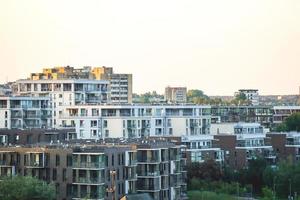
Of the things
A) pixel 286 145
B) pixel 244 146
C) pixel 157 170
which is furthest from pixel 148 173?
pixel 286 145

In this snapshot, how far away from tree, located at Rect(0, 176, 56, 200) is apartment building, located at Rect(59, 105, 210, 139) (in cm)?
3498

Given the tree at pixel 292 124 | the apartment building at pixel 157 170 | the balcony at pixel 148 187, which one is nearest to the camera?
the balcony at pixel 148 187

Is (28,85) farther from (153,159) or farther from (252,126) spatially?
(153,159)

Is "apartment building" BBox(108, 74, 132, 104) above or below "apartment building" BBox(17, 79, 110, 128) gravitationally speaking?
above

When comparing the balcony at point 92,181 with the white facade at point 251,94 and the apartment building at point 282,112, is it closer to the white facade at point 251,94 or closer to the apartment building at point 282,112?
the apartment building at point 282,112

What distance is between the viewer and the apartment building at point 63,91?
103 meters

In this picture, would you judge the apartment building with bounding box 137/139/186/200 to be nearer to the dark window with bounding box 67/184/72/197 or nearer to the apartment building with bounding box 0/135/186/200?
the apartment building with bounding box 0/135/186/200

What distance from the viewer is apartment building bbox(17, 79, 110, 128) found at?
102938mm

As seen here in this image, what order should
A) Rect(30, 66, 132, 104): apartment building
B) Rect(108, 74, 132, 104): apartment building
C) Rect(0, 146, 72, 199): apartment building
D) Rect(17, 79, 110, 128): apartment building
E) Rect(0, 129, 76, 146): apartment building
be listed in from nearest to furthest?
Rect(0, 146, 72, 199): apartment building < Rect(0, 129, 76, 146): apartment building < Rect(17, 79, 110, 128): apartment building < Rect(30, 66, 132, 104): apartment building < Rect(108, 74, 132, 104): apartment building

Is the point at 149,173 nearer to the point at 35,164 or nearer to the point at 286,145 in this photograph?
the point at 35,164

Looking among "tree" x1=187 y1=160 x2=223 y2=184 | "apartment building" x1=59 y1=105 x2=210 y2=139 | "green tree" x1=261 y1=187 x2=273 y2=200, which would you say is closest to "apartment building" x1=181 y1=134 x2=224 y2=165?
"tree" x1=187 y1=160 x2=223 y2=184

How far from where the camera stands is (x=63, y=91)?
103812 mm

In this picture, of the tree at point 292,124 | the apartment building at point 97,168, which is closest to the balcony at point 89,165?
the apartment building at point 97,168

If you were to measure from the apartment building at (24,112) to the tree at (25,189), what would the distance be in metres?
36.1
